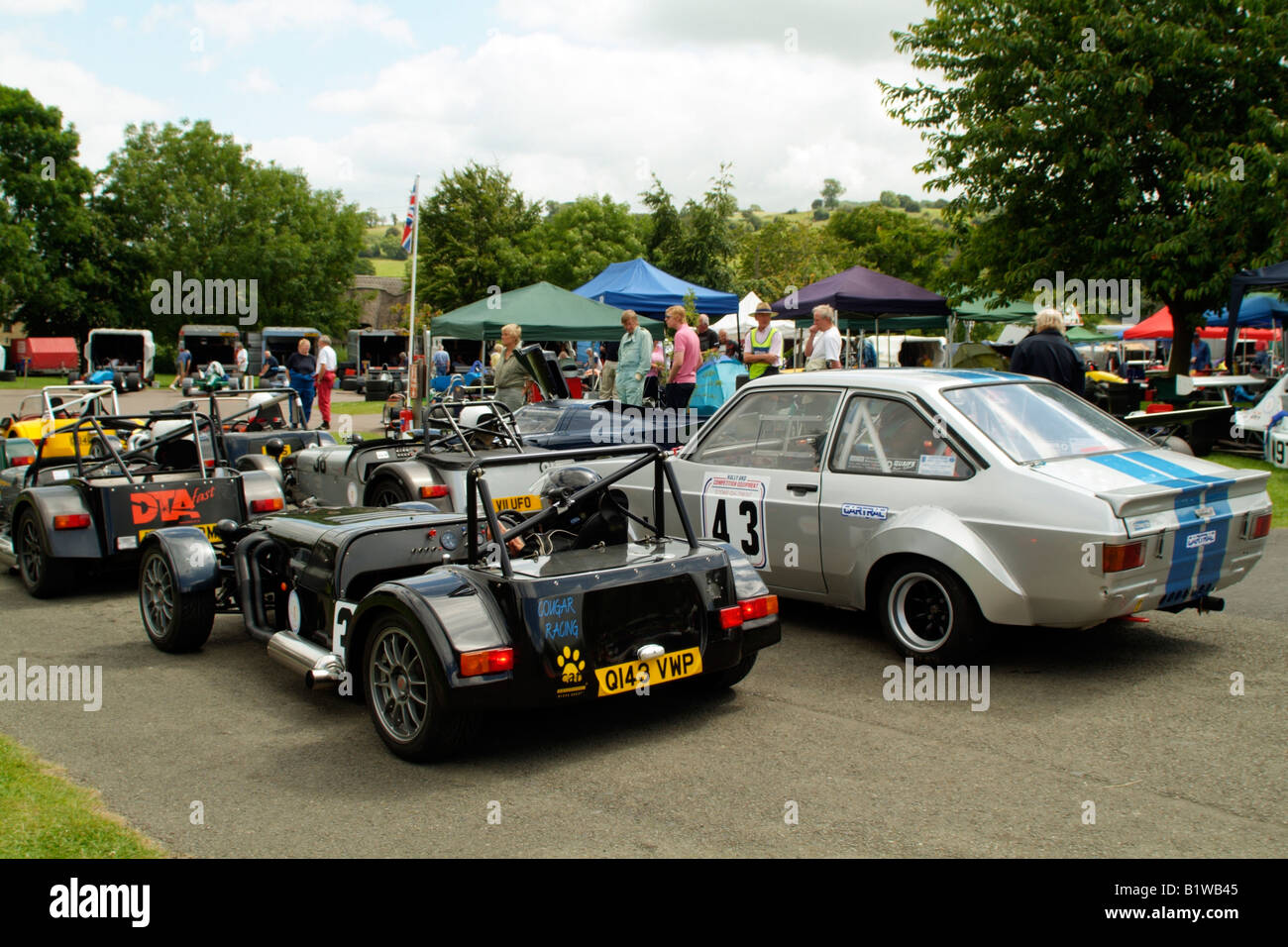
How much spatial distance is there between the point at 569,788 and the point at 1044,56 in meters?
15.7

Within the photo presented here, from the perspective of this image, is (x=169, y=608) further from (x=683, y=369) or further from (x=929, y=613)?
(x=683, y=369)

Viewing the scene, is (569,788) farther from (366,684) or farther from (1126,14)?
(1126,14)

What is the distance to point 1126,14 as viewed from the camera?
50.2ft

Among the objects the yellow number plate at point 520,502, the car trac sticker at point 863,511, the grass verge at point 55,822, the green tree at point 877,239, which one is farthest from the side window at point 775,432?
the green tree at point 877,239

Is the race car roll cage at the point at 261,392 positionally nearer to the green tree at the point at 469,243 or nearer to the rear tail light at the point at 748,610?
the rear tail light at the point at 748,610

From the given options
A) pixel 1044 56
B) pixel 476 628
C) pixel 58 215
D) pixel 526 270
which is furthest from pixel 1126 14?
pixel 58 215

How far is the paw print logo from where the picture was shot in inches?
169

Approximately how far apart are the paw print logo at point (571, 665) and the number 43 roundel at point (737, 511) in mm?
2145

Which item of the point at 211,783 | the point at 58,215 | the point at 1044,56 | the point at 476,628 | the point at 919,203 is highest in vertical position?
the point at 919,203

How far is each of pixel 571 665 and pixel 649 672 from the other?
382 millimetres

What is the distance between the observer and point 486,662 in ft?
13.7

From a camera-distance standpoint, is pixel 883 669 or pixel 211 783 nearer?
pixel 211 783

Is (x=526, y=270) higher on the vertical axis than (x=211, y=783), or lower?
higher

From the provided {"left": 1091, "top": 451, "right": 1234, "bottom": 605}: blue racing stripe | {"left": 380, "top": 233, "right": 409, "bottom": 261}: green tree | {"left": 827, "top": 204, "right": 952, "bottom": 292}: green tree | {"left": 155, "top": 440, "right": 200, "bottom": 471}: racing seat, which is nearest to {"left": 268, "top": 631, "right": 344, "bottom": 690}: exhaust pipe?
{"left": 1091, "top": 451, "right": 1234, "bottom": 605}: blue racing stripe
